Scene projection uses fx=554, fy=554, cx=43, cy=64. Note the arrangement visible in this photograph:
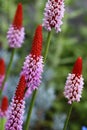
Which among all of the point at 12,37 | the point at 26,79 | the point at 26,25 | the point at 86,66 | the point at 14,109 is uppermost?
the point at 26,25

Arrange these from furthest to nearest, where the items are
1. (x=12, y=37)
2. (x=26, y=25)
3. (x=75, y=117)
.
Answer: (x=26, y=25) < (x=75, y=117) < (x=12, y=37)

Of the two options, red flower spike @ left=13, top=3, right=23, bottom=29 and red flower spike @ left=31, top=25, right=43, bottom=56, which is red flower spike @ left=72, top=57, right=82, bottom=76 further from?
red flower spike @ left=13, top=3, right=23, bottom=29

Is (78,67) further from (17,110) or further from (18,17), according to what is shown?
(18,17)

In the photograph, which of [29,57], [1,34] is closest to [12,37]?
[29,57]

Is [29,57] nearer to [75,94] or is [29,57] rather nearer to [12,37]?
[75,94]

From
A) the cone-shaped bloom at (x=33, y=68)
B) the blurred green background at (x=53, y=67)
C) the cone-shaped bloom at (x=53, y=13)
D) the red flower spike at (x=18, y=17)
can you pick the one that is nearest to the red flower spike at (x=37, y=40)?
the cone-shaped bloom at (x=33, y=68)

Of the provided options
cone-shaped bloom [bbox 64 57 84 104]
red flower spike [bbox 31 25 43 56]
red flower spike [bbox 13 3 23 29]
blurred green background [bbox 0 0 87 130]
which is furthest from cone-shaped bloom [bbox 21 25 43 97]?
blurred green background [bbox 0 0 87 130]
